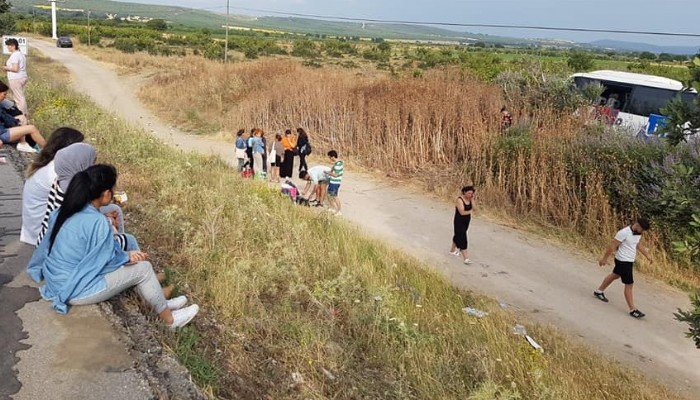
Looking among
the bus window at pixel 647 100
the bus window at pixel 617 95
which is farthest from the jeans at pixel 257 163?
the bus window at pixel 647 100

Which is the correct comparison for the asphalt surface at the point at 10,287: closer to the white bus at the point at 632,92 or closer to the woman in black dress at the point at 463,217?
the woman in black dress at the point at 463,217

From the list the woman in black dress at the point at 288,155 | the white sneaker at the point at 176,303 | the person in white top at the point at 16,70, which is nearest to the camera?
the white sneaker at the point at 176,303

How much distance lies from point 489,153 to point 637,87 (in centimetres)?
808

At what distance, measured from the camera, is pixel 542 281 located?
8.52 metres

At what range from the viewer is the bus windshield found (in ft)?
56.5

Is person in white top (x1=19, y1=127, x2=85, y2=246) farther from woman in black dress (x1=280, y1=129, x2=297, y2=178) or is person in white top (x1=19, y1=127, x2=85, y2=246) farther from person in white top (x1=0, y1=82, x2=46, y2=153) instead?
woman in black dress (x1=280, y1=129, x2=297, y2=178)

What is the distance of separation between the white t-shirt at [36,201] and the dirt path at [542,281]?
543 centimetres

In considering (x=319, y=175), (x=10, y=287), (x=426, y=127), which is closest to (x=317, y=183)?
(x=319, y=175)

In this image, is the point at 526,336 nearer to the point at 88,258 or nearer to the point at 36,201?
the point at 88,258

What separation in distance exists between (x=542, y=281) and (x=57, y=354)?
689 cm

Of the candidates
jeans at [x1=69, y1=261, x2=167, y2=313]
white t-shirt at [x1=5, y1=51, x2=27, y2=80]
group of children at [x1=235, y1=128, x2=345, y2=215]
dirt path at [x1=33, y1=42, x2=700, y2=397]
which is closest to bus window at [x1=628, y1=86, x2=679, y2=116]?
dirt path at [x1=33, y1=42, x2=700, y2=397]

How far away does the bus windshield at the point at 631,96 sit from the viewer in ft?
56.5

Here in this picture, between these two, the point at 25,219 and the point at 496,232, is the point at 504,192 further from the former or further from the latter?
the point at 25,219

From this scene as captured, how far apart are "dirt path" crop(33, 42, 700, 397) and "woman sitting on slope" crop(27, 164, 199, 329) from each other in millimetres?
5179
